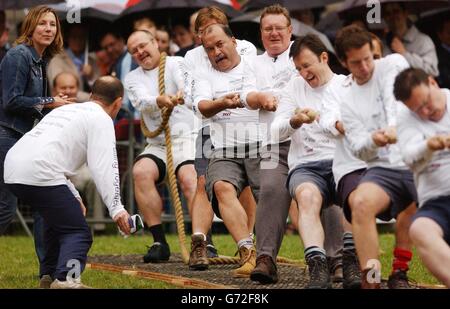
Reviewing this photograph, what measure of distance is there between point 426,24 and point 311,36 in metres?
7.14

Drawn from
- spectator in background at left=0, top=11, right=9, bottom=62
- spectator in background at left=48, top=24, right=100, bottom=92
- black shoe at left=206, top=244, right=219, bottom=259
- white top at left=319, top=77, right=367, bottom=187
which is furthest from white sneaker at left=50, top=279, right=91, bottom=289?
spectator in background at left=48, top=24, right=100, bottom=92

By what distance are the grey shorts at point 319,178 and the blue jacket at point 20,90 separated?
235cm

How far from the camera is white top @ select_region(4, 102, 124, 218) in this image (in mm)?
9797

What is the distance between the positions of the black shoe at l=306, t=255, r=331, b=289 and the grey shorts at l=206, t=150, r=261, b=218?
68.4 inches

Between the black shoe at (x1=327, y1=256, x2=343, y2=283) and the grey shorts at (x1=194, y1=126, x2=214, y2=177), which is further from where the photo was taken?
the grey shorts at (x1=194, y1=126, x2=214, y2=177)

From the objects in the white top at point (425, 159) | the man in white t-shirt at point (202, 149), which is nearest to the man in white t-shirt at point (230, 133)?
the man in white t-shirt at point (202, 149)

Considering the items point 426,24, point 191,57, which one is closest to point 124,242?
point 191,57

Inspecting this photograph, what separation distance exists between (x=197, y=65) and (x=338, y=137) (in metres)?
2.59

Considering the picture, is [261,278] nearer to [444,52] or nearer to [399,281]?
[399,281]

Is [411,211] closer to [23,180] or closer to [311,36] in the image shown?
[311,36]

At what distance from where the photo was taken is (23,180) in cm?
983

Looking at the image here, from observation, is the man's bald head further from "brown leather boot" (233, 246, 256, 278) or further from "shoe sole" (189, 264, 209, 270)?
"shoe sole" (189, 264, 209, 270)

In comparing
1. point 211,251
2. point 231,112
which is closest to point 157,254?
point 211,251
